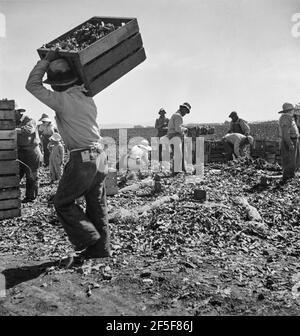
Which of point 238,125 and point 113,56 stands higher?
point 113,56

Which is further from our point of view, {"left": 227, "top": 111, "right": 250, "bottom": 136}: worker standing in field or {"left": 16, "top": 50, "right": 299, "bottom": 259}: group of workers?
{"left": 227, "top": 111, "right": 250, "bottom": 136}: worker standing in field

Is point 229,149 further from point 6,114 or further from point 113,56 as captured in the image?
point 113,56

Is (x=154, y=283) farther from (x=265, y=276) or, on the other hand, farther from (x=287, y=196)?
(x=287, y=196)

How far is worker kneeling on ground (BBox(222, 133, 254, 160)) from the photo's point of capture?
16453 mm

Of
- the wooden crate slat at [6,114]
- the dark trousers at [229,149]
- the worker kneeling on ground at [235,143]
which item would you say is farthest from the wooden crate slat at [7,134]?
the dark trousers at [229,149]

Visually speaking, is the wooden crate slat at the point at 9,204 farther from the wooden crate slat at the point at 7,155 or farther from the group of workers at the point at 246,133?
the group of workers at the point at 246,133

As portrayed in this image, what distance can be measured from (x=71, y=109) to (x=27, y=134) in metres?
5.33

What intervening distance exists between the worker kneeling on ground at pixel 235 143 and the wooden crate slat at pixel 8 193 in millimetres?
10547

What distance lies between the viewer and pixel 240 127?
16.9 meters

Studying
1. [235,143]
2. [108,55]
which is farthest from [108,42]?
[235,143]

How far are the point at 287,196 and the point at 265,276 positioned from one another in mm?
5664

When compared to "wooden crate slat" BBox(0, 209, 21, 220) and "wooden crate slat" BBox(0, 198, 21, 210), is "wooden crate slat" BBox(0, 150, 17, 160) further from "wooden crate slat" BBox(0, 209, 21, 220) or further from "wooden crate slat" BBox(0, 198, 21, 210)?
"wooden crate slat" BBox(0, 209, 21, 220)

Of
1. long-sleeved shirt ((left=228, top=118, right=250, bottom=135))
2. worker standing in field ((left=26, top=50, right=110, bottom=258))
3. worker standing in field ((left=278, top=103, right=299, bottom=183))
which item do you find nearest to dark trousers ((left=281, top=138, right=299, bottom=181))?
worker standing in field ((left=278, top=103, right=299, bottom=183))

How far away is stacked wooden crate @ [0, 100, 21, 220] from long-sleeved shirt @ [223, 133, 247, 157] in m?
10.5
